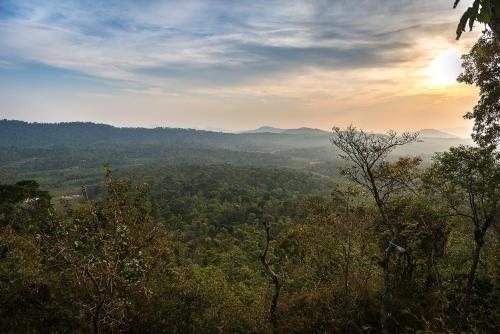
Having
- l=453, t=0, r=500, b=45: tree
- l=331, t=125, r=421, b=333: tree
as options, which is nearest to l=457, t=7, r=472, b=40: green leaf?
l=453, t=0, r=500, b=45: tree

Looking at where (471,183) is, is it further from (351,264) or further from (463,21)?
(351,264)

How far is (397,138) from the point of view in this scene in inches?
459

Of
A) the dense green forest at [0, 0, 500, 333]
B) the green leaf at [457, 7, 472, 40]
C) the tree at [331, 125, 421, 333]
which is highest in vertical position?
the green leaf at [457, 7, 472, 40]

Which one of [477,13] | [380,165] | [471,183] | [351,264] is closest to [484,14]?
[477,13]

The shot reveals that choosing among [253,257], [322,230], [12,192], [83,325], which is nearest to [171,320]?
[83,325]

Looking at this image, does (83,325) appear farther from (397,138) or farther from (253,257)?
(253,257)

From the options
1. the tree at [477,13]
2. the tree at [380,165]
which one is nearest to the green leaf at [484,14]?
the tree at [477,13]

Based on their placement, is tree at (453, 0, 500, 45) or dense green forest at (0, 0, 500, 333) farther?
dense green forest at (0, 0, 500, 333)

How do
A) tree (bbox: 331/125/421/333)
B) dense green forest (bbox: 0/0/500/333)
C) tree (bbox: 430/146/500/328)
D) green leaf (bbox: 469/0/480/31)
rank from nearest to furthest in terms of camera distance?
green leaf (bbox: 469/0/480/31)
tree (bbox: 430/146/500/328)
dense green forest (bbox: 0/0/500/333)
tree (bbox: 331/125/421/333)

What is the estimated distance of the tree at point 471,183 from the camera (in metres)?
10.5

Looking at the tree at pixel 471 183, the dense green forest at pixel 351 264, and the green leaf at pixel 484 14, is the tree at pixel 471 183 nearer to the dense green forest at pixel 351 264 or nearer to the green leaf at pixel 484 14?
the dense green forest at pixel 351 264

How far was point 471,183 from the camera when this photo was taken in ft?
35.3

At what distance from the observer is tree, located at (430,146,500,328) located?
412 inches

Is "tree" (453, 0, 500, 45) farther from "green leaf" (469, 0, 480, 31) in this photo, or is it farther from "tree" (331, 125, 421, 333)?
"tree" (331, 125, 421, 333)
